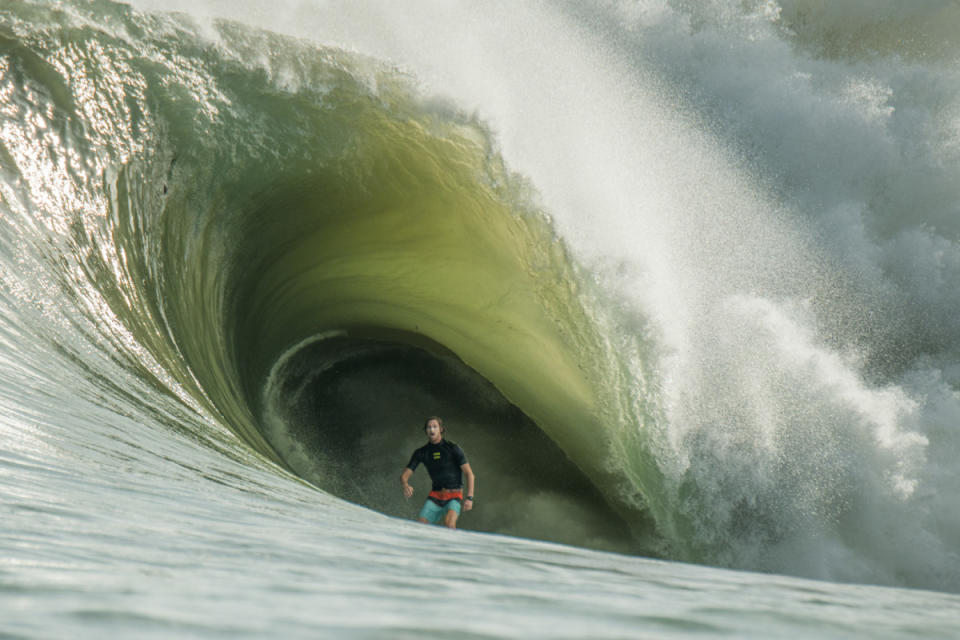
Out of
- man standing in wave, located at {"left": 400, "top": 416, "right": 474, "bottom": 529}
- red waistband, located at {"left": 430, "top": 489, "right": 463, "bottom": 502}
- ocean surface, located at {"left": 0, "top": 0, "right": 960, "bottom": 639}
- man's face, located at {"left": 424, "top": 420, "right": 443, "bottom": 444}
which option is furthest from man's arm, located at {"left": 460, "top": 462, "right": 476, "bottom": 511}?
ocean surface, located at {"left": 0, "top": 0, "right": 960, "bottom": 639}

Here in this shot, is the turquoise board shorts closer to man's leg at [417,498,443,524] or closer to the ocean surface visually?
man's leg at [417,498,443,524]

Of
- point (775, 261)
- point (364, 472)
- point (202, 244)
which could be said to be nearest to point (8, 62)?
point (202, 244)

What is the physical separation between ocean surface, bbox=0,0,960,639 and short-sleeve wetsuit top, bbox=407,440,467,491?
0.62 metres

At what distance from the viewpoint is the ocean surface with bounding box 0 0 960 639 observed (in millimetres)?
1136

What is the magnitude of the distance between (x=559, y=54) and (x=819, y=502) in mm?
5486

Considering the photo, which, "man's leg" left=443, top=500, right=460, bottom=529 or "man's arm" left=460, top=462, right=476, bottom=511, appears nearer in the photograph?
"man's arm" left=460, top=462, right=476, bottom=511

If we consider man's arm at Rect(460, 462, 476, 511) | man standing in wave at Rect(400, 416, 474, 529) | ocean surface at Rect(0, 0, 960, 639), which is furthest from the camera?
man standing in wave at Rect(400, 416, 474, 529)

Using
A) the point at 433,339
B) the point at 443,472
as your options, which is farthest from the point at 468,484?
the point at 433,339

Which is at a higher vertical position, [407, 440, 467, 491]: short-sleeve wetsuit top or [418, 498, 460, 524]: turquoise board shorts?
[407, 440, 467, 491]: short-sleeve wetsuit top

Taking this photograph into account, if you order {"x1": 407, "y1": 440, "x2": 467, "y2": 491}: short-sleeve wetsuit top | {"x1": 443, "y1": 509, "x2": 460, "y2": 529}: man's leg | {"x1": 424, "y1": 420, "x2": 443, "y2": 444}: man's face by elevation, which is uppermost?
{"x1": 424, "y1": 420, "x2": 443, "y2": 444}: man's face

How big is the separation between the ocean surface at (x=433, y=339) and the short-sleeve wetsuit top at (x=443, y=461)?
2.02 feet

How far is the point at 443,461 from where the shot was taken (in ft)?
16.8

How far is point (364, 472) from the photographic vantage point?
6.36 metres

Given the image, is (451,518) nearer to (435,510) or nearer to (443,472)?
(435,510)
